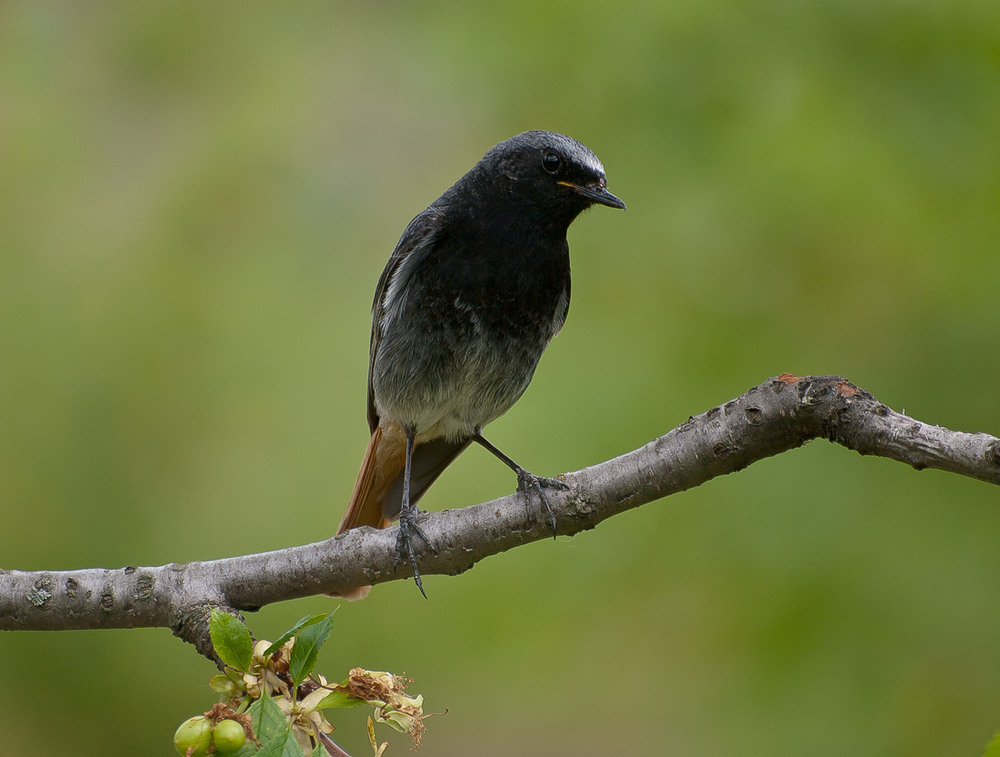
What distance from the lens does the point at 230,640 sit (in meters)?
1.92

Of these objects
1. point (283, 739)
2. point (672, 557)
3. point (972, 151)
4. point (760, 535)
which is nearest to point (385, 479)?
point (672, 557)

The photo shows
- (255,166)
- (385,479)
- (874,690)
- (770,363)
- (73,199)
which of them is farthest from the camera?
(73,199)

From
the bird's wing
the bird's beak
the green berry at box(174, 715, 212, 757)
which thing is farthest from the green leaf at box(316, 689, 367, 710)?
the bird's wing

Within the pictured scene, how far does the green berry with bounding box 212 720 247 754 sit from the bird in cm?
165

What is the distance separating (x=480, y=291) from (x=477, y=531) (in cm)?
125

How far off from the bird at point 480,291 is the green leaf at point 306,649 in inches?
63.4

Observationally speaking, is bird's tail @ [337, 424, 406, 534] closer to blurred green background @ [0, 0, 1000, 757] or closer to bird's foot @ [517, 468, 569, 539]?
blurred green background @ [0, 0, 1000, 757]

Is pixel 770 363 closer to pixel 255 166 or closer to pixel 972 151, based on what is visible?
pixel 972 151

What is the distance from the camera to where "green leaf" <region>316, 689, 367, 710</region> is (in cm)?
193

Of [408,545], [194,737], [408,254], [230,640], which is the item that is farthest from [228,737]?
[408,254]

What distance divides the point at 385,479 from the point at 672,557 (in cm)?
122

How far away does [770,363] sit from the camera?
3.62 meters

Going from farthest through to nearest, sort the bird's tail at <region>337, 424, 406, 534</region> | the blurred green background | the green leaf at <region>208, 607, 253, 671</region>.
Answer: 1. the bird's tail at <region>337, 424, 406, 534</region>
2. the blurred green background
3. the green leaf at <region>208, 607, 253, 671</region>

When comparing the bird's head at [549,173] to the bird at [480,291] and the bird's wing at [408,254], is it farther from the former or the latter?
the bird's wing at [408,254]
